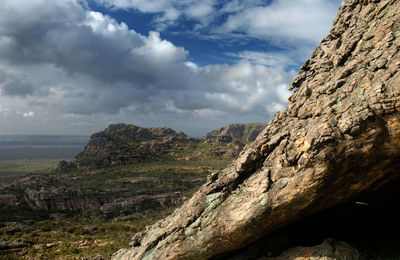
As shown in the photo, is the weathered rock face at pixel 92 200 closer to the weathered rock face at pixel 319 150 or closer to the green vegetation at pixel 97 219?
the green vegetation at pixel 97 219

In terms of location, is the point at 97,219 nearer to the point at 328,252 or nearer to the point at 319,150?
the point at 328,252

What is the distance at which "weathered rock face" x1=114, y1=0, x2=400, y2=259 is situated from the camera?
416 inches

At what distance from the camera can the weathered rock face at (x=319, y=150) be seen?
1058 centimetres

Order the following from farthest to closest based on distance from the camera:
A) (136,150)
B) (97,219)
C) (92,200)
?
(136,150)
(92,200)
(97,219)

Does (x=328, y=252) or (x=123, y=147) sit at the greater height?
(x=328, y=252)

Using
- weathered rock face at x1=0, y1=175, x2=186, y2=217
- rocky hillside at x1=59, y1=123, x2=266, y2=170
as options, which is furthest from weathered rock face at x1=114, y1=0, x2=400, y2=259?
rocky hillside at x1=59, y1=123, x2=266, y2=170

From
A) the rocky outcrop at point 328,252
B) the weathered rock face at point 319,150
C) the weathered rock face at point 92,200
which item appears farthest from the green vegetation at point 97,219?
the rocky outcrop at point 328,252

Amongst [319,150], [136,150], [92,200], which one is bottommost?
[92,200]

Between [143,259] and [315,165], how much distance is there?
37.2ft

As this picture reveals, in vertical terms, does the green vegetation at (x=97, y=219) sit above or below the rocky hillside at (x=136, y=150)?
below

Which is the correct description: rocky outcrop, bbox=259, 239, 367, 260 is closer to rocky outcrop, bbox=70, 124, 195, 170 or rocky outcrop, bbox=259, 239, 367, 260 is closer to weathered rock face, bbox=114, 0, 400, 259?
weathered rock face, bbox=114, 0, 400, 259

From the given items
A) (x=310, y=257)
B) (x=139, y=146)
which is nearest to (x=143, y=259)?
(x=310, y=257)

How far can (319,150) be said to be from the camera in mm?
11109

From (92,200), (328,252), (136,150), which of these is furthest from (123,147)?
(328,252)
